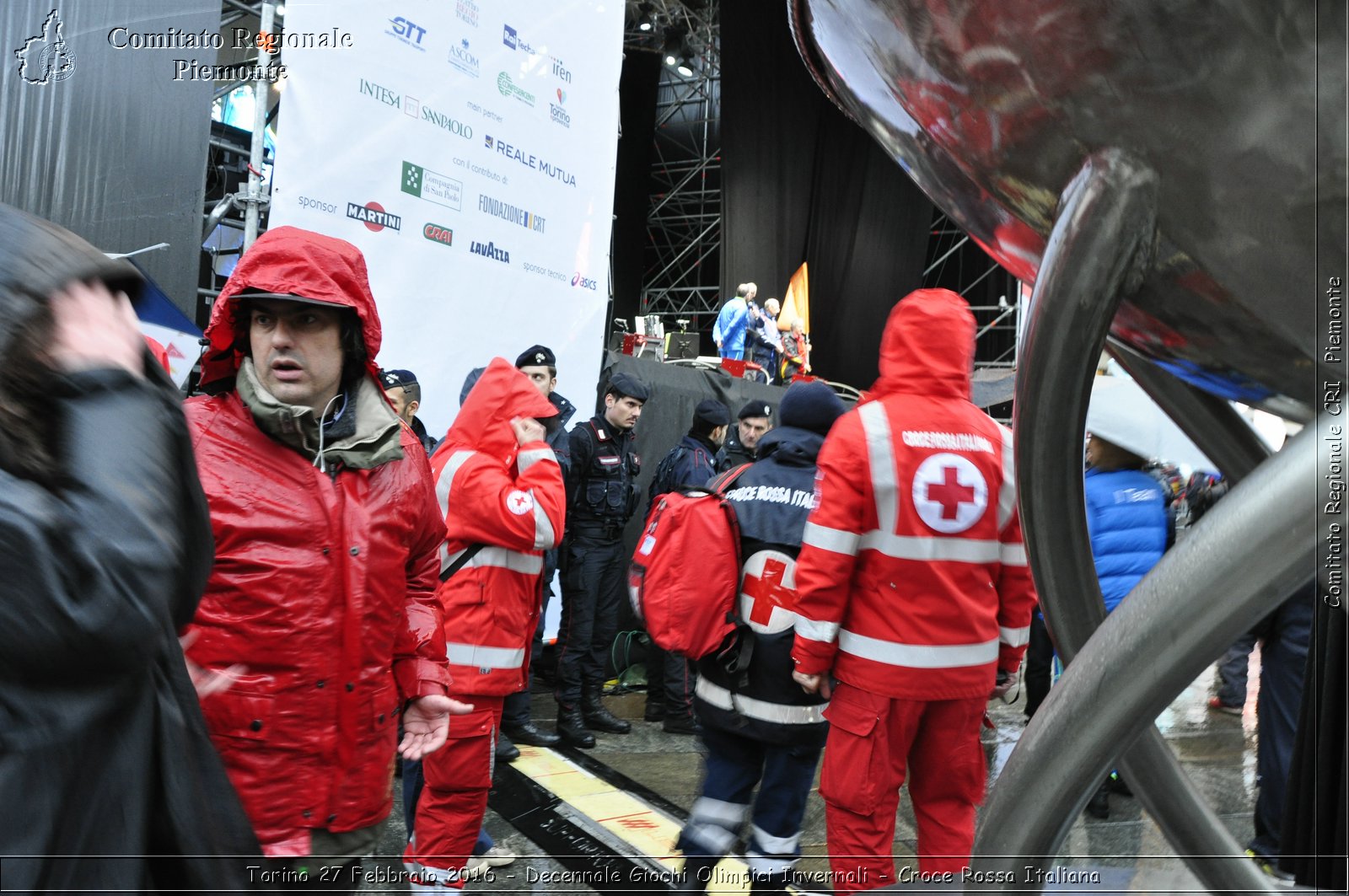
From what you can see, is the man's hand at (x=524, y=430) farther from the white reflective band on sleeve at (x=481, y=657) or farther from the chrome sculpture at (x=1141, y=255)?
the chrome sculpture at (x=1141, y=255)

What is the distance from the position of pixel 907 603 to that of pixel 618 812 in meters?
1.89

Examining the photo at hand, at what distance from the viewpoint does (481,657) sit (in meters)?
2.89

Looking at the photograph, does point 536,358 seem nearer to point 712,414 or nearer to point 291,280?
point 712,414

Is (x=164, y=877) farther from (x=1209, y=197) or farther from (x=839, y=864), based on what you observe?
(x=839, y=864)

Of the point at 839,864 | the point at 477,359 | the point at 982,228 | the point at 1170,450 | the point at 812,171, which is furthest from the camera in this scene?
the point at 812,171

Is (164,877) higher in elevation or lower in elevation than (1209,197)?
lower

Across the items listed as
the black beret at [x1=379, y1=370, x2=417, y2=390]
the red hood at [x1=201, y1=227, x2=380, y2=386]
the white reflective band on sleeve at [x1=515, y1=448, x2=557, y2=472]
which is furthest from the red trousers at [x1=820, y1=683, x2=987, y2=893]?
the black beret at [x1=379, y1=370, x2=417, y2=390]

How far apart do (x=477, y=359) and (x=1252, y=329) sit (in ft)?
15.4

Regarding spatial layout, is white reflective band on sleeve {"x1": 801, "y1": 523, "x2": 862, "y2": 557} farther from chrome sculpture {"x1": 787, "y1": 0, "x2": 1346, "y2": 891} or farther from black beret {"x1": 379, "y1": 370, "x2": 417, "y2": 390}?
black beret {"x1": 379, "y1": 370, "x2": 417, "y2": 390}

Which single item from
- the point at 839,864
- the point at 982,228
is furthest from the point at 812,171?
the point at 982,228

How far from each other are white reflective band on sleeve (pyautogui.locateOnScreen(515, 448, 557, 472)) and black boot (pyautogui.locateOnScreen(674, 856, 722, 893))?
140cm

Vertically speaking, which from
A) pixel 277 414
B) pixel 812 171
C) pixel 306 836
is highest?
pixel 812 171

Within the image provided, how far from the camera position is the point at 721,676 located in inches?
109

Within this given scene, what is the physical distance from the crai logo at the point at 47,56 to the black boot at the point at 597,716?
164 inches
